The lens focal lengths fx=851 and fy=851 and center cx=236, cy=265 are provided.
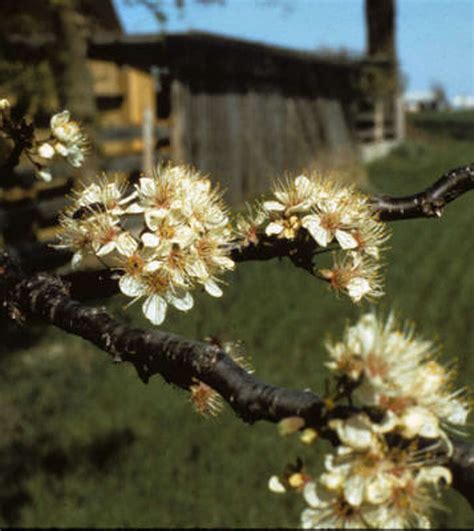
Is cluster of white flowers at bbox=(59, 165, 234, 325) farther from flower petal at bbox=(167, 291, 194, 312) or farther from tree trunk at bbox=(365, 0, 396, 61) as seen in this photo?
tree trunk at bbox=(365, 0, 396, 61)

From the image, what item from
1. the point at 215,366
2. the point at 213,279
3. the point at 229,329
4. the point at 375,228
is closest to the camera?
the point at 215,366

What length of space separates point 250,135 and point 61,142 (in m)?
14.9

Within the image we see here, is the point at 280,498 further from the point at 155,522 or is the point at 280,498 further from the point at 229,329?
the point at 229,329

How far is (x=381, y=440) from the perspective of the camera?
3.70 feet

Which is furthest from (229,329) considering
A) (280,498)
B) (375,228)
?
(375,228)

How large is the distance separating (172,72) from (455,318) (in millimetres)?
7197

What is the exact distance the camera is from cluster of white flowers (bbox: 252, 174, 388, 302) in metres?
1.79

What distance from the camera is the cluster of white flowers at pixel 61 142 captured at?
229 cm

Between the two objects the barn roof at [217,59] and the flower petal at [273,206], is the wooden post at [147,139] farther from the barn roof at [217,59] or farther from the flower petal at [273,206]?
the flower petal at [273,206]

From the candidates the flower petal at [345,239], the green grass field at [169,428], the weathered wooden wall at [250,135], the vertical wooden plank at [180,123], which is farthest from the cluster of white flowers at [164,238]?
the vertical wooden plank at [180,123]

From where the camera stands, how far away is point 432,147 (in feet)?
91.5

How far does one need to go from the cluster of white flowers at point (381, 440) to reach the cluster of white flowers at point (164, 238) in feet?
1.77

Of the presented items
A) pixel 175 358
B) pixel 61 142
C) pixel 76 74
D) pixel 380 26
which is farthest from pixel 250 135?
pixel 175 358

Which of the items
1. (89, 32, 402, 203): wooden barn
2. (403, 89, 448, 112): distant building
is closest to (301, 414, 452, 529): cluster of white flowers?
(89, 32, 402, 203): wooden barn
